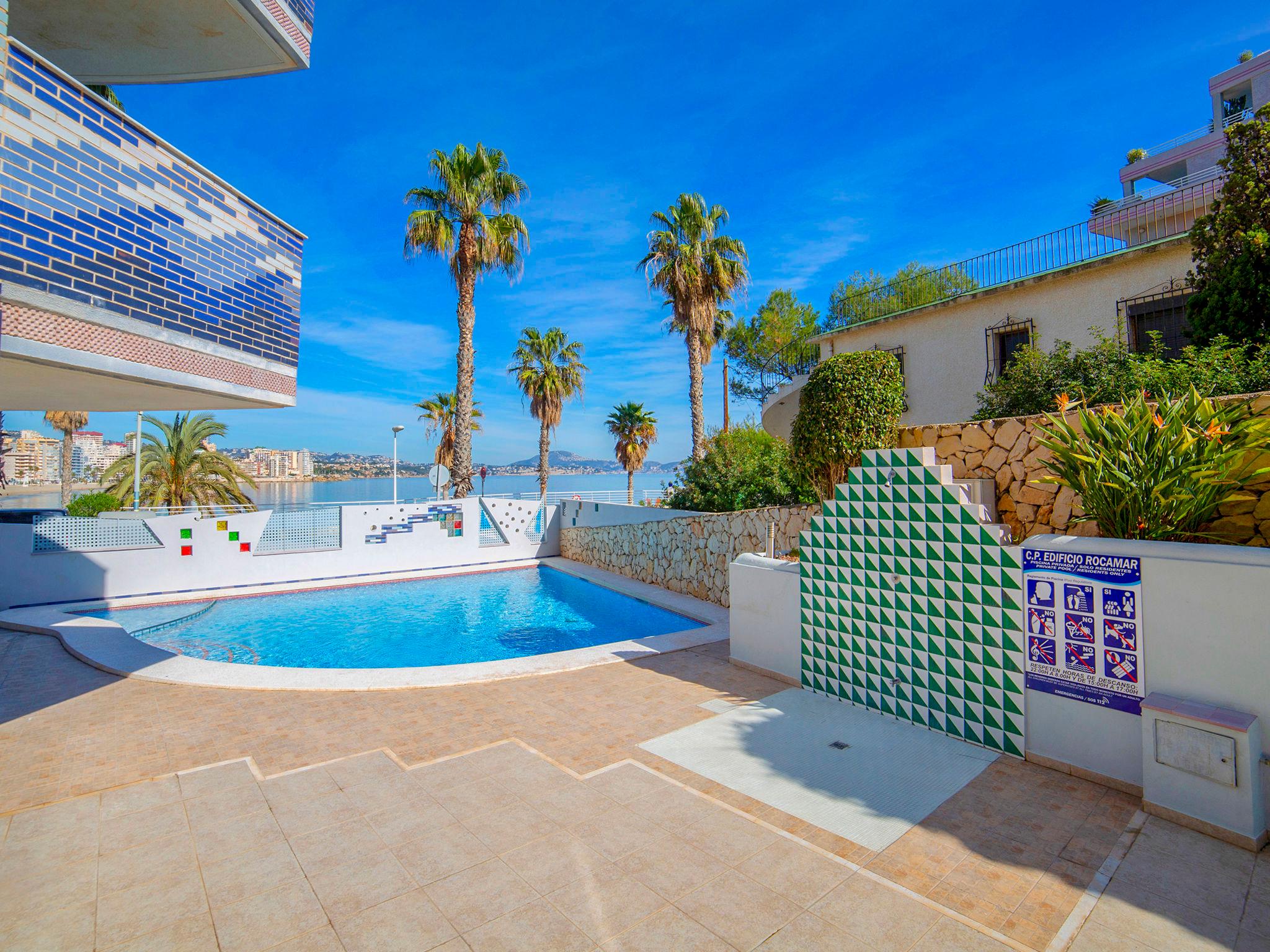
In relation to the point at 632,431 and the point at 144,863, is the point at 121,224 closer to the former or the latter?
the point at 144,863

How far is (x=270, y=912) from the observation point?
2967 mm

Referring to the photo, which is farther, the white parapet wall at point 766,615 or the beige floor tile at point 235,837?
the white parapet wall at point 766,615

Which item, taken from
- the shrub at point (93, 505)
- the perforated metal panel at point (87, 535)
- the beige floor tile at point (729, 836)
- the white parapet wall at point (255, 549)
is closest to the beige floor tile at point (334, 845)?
the beige floor tile at point (729, 836)

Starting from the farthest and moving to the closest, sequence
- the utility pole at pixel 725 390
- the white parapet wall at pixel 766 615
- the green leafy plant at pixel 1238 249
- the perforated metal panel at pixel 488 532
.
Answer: the utility pole at pixel 725 390
the perforated metal panel at pixel 488 532
the green leafy plant at pixel 1238 249
the white parapet wall at pixel 766 615

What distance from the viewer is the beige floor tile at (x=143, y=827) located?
3598 mm

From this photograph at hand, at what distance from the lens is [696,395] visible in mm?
20672

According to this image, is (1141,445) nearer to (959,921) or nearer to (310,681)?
(959,921)

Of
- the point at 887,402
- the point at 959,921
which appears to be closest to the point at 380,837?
the point at 959,921

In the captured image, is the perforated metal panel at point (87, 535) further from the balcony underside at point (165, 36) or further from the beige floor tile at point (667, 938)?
the beige floor tile at point (667, 938)

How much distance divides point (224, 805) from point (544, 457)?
1033 inches

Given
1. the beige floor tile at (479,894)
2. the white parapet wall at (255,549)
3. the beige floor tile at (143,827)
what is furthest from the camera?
the white parapet wall at (255,549)

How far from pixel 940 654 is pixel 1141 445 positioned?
7.65ft

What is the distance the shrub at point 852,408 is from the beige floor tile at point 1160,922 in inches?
199

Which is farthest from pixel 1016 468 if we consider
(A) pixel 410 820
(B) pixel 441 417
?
(B) pixel 441 417
